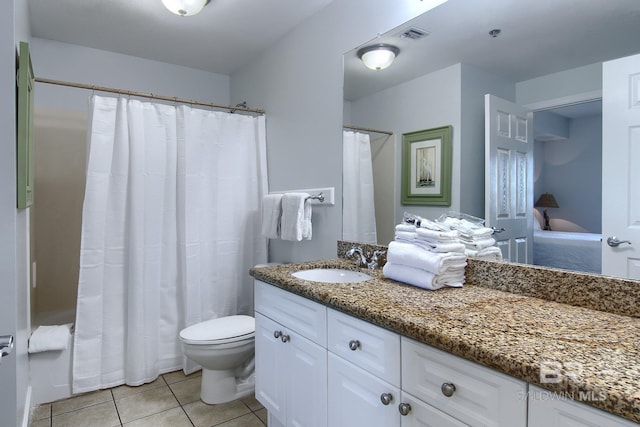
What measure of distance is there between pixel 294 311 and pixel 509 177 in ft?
3.27

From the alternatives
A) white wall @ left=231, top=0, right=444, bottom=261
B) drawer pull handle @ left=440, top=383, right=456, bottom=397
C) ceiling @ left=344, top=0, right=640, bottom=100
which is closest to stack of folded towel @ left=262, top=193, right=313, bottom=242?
white wall @ left=231, top=0, right=444, bottom=261

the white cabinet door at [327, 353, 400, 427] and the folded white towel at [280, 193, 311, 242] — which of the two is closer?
the white cabinet door at [327, 353, 400, 427]

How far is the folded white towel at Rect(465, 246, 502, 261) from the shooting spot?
4.69ft

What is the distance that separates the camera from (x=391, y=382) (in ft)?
3.51

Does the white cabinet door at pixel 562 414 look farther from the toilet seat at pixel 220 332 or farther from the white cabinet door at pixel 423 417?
the toilet seat at pixel 220 332

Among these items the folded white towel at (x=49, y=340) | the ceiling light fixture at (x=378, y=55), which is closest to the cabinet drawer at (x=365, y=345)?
the ceiling light fixture at (x=378, y=55)

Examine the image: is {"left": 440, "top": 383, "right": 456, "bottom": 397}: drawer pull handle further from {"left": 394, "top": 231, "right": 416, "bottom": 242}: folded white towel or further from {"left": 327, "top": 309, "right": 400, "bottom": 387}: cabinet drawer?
{"left": 394, "top": 231, "right": 416, "bottom": 242}: folded white towel

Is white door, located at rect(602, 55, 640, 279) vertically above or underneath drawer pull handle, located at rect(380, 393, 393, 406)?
above

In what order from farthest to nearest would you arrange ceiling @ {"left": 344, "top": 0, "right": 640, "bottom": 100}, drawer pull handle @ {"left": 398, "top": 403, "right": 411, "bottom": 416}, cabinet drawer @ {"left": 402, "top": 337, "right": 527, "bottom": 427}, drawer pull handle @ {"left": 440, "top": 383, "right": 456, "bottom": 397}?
ceiling @ {"left": 344, "top": 0, "right": 640, "bottom": 100}
drawer pull handle @ {"left": 398, "top": 403, "right": 411, "bottom": 416}
drawer pull handle @ {"left": 440, "top": 383, "right": 456, "bottom": 397}
cabinet drawer @ {"left": 402, "top": 337, "right": 527, "bottom": 427}

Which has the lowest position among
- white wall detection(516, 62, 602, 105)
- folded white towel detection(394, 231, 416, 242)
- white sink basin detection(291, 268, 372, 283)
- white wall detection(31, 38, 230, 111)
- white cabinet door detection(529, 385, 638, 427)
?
white cabinet door detection(529, 385, 638, 427)

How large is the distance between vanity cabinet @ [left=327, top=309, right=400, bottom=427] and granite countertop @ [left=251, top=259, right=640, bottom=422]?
0.05 metres

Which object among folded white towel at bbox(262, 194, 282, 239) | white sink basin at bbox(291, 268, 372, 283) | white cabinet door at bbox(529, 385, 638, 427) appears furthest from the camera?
folded white towel at bbox(262, 194, 282, 239)

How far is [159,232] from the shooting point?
2.46 m

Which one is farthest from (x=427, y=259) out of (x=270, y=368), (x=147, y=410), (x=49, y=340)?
(x=49, y=340)
